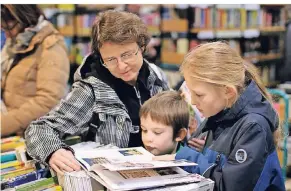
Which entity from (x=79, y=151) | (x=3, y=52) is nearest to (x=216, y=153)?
(x=79, y=151)

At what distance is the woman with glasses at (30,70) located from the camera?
7.34 feet

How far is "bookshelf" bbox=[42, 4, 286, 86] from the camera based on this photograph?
14.5ft

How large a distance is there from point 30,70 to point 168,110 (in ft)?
3.00

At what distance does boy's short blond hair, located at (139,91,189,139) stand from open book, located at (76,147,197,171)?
0.58 feet

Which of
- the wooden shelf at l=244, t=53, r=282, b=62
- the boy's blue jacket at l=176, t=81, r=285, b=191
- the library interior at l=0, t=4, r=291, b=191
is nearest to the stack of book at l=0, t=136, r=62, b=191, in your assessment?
the library interior at l=0, t=4, r=291, b=191

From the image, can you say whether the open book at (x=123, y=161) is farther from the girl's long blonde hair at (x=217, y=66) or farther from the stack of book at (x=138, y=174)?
the girl's long blonde hair at (x=217, y=66)

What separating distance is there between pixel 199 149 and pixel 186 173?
0.32 m

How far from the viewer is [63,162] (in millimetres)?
1549

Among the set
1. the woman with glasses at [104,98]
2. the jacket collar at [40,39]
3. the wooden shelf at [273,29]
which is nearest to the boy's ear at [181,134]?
the woman with glasses at [104,98]

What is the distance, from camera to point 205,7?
4453mm

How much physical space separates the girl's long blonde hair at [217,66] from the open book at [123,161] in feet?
1.00

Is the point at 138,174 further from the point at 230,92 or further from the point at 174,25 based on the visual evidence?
the point at 174,25

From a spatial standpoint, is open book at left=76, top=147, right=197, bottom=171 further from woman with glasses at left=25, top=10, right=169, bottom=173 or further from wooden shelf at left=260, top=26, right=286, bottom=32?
wooden shelf at left=260, top=26, right=286, bottom=32

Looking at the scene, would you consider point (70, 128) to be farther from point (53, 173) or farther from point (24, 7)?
point (24, 7)
